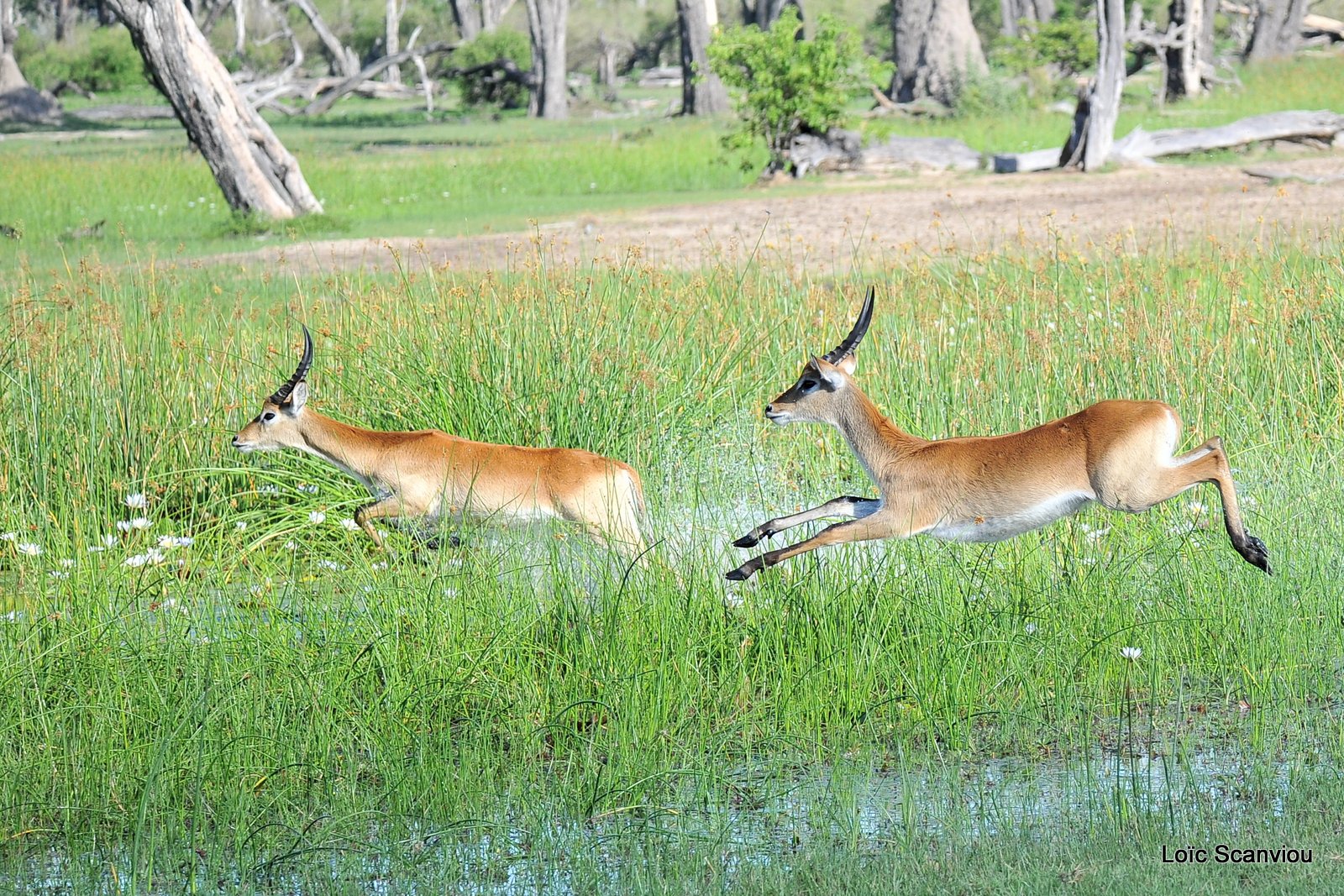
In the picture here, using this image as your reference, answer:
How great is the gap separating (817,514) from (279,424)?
2245 mm

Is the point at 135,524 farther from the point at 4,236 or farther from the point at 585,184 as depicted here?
the point at 585,184

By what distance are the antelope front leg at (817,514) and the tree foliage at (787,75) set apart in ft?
50.8

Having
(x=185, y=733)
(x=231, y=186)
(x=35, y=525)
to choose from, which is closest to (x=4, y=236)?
(x=231, y=186)

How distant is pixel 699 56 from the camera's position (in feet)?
112

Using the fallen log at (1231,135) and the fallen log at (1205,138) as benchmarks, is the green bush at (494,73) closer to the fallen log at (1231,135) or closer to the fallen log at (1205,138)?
the fallen log at (1205,138)

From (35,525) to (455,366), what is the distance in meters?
1.76

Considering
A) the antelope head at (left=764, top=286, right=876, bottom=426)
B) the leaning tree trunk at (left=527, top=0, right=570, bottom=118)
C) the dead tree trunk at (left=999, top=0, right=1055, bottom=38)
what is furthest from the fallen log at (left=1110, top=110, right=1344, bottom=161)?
the leaning tree trunk at (left=527, top=0, right=570, bottom=118)

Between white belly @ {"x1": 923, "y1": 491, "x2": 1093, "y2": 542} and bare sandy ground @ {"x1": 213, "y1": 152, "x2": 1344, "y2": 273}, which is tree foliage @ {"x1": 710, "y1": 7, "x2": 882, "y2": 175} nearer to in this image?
bare sandy ground @ {"x1": 213, "y1": 152, "x2": 1344, "y2": 273}

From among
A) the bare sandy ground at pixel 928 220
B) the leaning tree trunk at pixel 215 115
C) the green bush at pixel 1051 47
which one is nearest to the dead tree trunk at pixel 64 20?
the green bush at pixel 1051 47

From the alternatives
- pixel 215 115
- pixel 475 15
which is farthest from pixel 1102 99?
pixel 475 15

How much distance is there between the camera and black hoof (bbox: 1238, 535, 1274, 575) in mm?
4496

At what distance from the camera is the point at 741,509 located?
21.3 ft

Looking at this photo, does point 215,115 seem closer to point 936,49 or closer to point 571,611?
point 571,611

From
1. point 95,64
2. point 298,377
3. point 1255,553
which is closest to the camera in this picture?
point 1255,553
